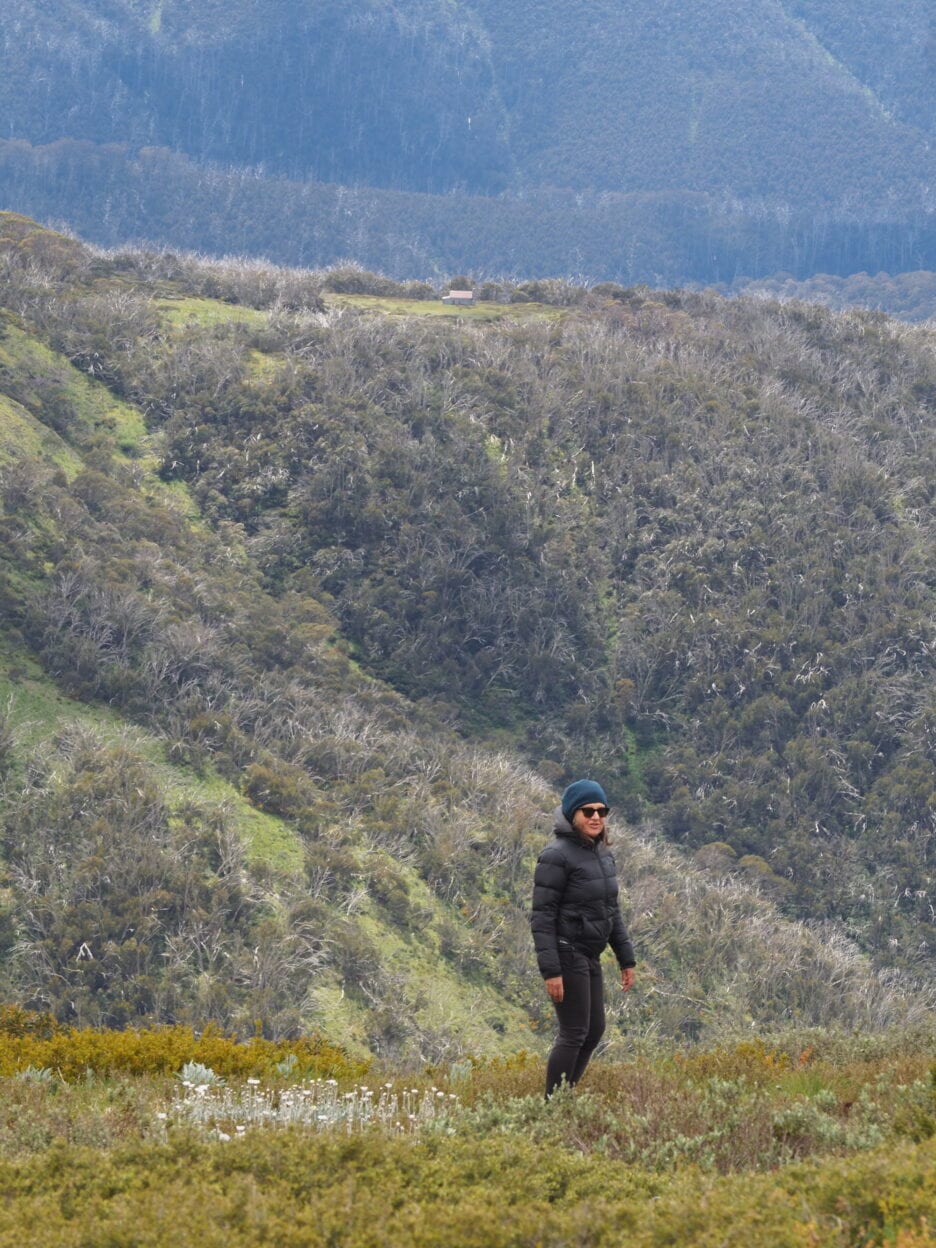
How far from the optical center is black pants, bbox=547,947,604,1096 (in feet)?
23.1

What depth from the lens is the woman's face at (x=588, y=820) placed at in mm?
7051

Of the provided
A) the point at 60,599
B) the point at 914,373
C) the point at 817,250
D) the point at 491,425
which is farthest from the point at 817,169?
the point at 60,599

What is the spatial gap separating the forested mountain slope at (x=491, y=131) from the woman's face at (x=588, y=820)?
11152cm

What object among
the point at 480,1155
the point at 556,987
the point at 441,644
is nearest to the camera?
the point at 480,1155

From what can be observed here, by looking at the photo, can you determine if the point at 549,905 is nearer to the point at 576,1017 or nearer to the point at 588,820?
the point at 588,820

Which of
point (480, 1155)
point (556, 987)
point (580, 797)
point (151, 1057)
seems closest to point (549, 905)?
point (556, 987)

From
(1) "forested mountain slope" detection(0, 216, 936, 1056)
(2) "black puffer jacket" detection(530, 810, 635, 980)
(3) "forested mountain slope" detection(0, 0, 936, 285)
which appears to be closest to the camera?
(2) "black puffer jacket" detection(530, 810, 635, 980)

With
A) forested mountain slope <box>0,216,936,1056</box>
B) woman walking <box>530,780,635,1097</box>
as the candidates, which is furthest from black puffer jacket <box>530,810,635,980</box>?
forested mountain slope <box>0,216,936,1056</box>

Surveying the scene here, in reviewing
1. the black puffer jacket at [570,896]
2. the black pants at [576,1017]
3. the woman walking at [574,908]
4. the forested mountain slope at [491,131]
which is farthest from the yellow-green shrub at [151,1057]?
the forested mountain slope at [491,131]

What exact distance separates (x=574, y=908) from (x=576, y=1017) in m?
0.53

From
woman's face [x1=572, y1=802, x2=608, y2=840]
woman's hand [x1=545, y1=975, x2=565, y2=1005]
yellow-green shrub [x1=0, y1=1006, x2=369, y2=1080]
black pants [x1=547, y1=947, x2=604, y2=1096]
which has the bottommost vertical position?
yellow-green shrub [x1=0, y1=1006, x2=369, y2=1080]

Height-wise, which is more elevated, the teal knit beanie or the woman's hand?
the teal knit beanie

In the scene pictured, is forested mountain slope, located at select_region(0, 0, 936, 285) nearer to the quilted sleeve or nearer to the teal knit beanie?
the teal knit beanie

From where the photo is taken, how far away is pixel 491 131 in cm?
15800
